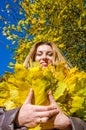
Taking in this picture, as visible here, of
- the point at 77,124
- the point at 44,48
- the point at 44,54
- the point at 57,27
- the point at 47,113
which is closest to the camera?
the point at 47,113

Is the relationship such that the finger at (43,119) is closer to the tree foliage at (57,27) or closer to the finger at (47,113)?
the finger at (47,113)

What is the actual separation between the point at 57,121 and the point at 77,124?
12 cm

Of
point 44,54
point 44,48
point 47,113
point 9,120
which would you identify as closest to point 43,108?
point 47,113

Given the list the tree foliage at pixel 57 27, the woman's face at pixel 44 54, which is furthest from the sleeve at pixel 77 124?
the tree foliage at pixel 57 27

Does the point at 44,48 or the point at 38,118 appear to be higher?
the point at 44,48

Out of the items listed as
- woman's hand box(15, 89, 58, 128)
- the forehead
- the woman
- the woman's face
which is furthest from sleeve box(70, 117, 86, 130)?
the forehead

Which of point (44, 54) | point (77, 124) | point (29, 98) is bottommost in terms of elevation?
point (77, 124)

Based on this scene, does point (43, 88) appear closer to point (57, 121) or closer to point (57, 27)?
point (57, 121)

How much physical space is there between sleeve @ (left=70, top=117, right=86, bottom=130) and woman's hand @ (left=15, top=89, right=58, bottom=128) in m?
0.13

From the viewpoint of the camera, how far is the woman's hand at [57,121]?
1.98m

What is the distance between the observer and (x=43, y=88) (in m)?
2.01

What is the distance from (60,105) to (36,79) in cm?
21

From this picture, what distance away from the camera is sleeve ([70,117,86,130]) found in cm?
203

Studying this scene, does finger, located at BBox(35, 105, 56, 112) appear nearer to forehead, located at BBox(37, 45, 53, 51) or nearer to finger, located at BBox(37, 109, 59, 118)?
finger, located at BBox(37, 109, 59, 118)
